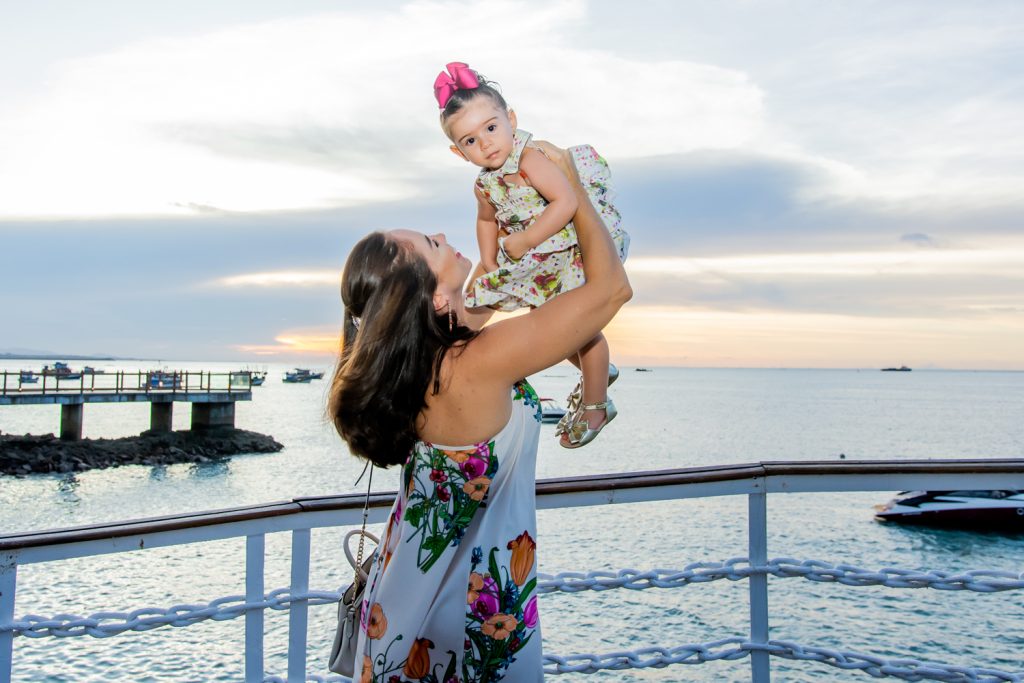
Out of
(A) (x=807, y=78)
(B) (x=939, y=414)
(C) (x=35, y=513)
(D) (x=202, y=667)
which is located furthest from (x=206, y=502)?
(B) (x=939, y=414)

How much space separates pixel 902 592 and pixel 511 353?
24.1m

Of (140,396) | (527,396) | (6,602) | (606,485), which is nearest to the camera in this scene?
(527,396)

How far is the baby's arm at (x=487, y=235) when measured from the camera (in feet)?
7.52

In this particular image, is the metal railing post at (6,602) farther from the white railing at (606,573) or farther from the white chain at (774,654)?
the white chain at (774,654)

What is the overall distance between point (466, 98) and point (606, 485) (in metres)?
1.10

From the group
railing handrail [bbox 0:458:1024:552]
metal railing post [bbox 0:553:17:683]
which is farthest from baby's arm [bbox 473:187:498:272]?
metal railing post [bbox 0:553:17:683]

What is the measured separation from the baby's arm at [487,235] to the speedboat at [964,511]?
3033cm

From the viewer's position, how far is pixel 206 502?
3008cm

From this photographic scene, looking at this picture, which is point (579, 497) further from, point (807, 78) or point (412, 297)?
point (807, 78)

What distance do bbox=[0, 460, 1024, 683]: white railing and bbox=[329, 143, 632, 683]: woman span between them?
57cm

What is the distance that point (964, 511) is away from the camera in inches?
1121

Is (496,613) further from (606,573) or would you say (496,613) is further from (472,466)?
(606,573)

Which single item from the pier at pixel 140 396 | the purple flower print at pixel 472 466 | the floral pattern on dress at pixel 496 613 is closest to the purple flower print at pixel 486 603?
the floral pattern on dress at pixel 496 613

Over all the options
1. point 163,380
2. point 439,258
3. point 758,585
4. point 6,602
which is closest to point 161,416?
point 163,380
